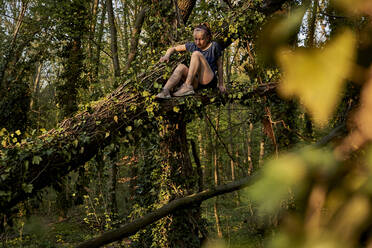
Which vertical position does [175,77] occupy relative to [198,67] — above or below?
below

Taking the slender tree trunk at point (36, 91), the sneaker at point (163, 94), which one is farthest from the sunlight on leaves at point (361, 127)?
the slender tree trunk at point (36, 91)

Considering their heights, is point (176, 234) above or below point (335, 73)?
below

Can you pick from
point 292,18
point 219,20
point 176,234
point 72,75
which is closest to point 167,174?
→ point 176,234

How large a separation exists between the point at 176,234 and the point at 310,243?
4536mm

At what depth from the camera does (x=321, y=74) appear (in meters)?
0.22

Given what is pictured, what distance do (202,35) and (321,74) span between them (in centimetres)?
408

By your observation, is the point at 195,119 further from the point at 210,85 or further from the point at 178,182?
the point at 178,182

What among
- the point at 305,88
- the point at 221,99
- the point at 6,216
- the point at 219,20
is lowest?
the point at 6,216

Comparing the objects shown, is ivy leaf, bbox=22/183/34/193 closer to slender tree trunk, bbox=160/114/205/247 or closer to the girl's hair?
slender tree trunk, bbox=160/114/205/247

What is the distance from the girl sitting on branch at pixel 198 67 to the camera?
394cm

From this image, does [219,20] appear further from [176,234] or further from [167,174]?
[176,234]

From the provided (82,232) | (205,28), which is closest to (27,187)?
(205,28)

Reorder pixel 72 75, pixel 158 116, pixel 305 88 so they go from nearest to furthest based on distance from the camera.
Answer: pixel 305 88 → pixel 158 116 → pixel 72 75

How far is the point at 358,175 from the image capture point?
232mm
